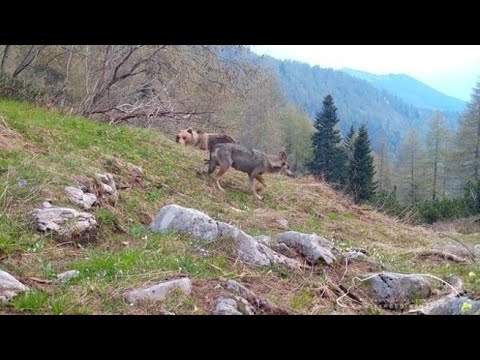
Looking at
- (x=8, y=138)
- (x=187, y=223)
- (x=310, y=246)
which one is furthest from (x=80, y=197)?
(x=310, y=246)

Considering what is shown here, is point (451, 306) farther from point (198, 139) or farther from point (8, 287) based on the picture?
point (198, 139)

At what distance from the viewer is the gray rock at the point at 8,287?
188 inches

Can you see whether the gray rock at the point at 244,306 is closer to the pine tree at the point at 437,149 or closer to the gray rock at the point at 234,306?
the gray rock at the point at 234,306

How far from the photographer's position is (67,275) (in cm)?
569

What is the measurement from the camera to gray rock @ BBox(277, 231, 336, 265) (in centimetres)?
816

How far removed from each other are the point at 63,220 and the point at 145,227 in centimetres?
148

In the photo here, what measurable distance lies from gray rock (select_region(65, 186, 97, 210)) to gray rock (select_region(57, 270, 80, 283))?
3058 mm

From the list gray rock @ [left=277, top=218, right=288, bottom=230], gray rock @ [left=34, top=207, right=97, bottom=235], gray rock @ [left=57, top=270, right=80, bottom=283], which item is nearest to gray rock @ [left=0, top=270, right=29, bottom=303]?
gray rock @ [left=57, top=270, right=80, bottom=283]

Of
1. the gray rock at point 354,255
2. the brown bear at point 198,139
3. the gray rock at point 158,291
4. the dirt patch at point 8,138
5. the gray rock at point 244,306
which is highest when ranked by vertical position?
the dirt patch at point 8,138

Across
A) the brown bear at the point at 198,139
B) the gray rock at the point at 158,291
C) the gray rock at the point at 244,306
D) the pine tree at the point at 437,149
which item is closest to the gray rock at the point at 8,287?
the gray rock at the point at 158,291

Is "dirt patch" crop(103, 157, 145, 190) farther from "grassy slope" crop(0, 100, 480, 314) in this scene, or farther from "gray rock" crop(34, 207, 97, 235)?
"gray rock" crop(34, 207, 97, 235)

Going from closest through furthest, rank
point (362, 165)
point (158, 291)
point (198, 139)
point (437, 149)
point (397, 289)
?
point (158, 291)
point (397, 289)
point (198, 139)
point (362, 165)
point (437, 149)

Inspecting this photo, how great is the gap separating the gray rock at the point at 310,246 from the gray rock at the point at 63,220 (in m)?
3.00
